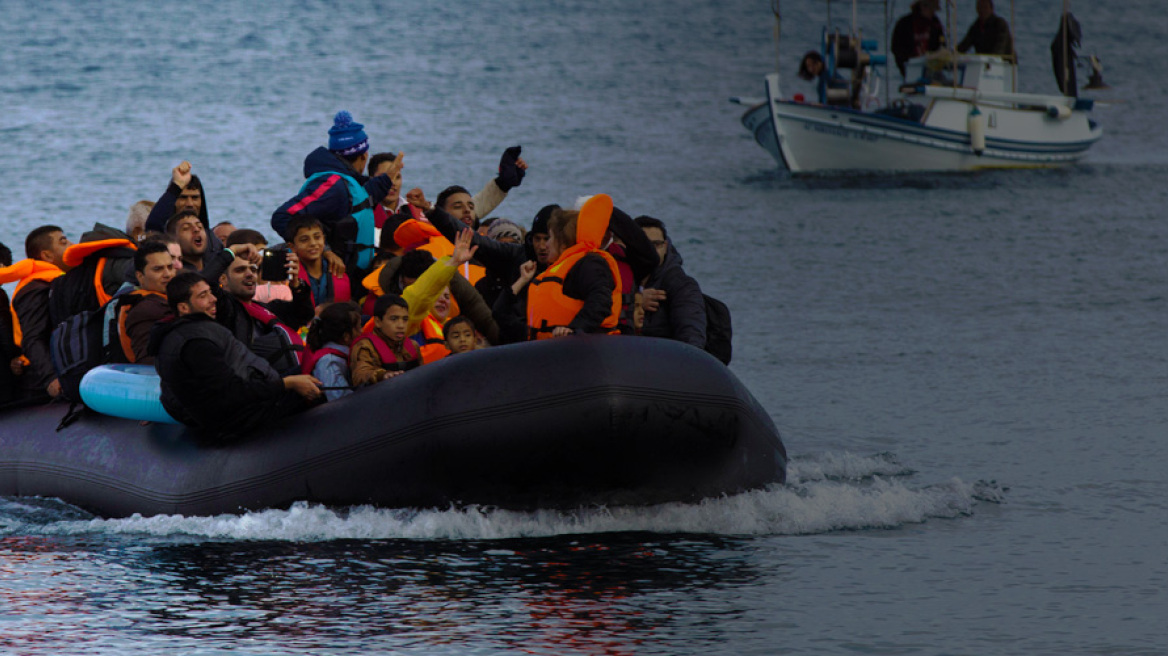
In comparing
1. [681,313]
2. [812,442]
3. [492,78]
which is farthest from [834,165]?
[492,78]

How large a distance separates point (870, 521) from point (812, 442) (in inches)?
117

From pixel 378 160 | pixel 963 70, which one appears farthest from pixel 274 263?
pixel 963 70

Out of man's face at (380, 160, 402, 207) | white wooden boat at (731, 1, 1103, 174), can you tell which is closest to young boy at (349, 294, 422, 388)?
man's face at (380, 160, 402, 207)

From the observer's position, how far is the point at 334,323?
854 cm

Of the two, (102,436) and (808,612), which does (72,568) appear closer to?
(102,436)

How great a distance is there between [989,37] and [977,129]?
3.64 metres

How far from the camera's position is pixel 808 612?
23.7 ft

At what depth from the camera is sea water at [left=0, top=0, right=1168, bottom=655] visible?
7.02 m

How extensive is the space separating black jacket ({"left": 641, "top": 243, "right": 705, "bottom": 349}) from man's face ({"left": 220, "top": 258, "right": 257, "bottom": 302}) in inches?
83.9

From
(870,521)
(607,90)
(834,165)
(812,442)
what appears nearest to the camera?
(870,521)

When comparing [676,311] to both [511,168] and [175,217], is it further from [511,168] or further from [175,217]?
[175,217]

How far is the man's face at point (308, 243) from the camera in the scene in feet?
30.4

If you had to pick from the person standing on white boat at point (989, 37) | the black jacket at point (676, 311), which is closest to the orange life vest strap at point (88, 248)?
the black jacket at point (676, 311)

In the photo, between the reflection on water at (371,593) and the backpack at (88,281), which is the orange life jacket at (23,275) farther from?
the reflection on water at (371,593)
